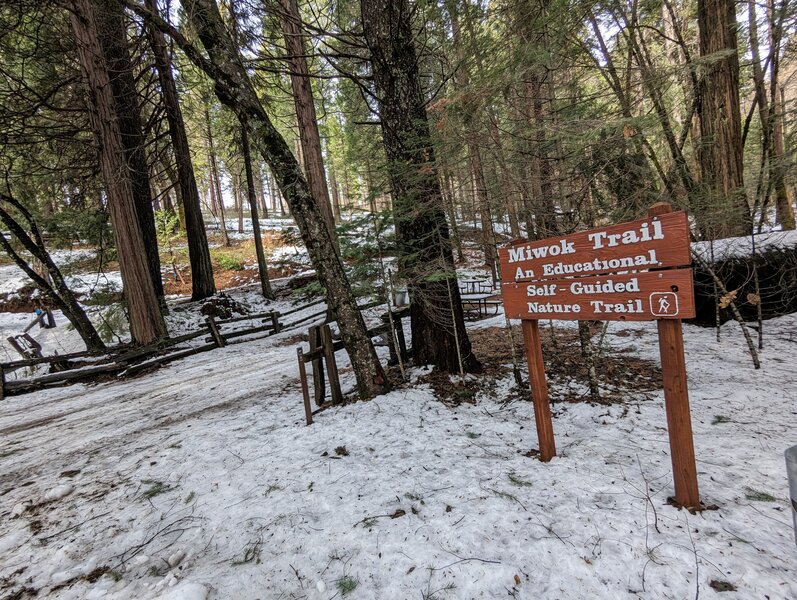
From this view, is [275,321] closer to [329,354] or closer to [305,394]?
[329,354]

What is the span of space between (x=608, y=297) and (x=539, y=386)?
3.23 feet

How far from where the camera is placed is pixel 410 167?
14.7 feet

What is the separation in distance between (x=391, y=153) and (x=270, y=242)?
24.4m

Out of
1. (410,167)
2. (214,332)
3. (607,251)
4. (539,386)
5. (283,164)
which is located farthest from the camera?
(214,332)

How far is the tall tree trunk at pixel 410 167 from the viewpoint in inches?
178

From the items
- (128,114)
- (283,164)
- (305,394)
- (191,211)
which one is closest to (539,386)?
(305,394)

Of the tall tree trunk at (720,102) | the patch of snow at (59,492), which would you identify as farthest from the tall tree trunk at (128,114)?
the tall tree trunk at (720,102)

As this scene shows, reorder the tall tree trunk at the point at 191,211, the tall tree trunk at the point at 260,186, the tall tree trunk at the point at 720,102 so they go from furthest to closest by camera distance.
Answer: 1. the tall tree trunk at the point at 260,186
2. the tall tree trunk at the point at 191,211
3. the tall tree trunk at the point at 720,102

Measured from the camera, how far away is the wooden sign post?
2.06 meters

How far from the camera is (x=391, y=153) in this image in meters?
4.87

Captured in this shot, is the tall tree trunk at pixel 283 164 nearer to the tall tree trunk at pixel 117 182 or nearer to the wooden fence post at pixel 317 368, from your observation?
the wooden fence post at pixel 317 368

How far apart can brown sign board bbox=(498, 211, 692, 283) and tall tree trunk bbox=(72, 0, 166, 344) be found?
28.5 feet

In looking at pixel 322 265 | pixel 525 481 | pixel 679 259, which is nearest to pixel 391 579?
pixel 525 481

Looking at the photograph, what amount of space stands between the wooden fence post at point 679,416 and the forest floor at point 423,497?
15cm
